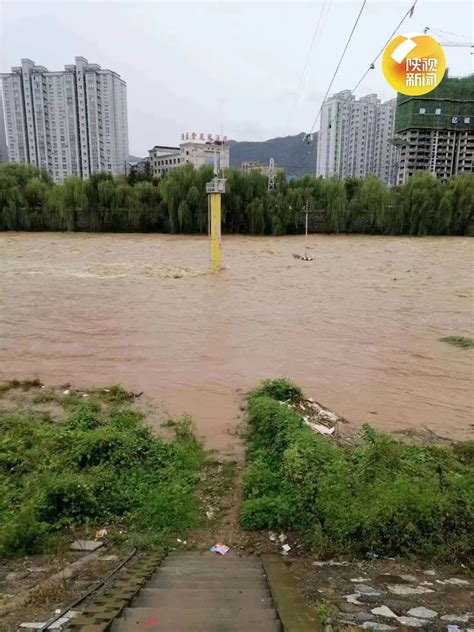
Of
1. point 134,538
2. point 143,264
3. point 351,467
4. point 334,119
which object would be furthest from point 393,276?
point 134,538

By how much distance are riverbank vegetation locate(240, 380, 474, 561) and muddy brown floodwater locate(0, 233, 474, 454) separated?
2.86ft

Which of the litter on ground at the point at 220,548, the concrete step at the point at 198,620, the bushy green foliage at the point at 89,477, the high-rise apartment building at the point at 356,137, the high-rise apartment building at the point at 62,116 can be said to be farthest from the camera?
the high-rise apartment building at the point at 62,116

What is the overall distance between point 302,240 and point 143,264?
1137 centimetres

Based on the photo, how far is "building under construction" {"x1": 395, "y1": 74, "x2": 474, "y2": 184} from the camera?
17.5 m

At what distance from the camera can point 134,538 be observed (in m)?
3.12

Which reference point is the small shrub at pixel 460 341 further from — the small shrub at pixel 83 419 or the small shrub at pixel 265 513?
the small shrub at pixel 83 419

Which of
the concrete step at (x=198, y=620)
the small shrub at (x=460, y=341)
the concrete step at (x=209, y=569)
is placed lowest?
the small shrub at (x=460, y=341)

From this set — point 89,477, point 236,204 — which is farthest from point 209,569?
point 236,204

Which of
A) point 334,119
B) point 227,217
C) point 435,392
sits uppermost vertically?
point 334,119

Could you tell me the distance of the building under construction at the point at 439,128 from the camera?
57.4 ft

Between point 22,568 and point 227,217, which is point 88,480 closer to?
point 22,568

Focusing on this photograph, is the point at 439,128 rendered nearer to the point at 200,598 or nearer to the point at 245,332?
the point at 245,332

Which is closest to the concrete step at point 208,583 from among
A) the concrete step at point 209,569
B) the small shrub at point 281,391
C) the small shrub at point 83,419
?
the concrete step at point 209,569

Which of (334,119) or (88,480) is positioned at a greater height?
(334,119)
